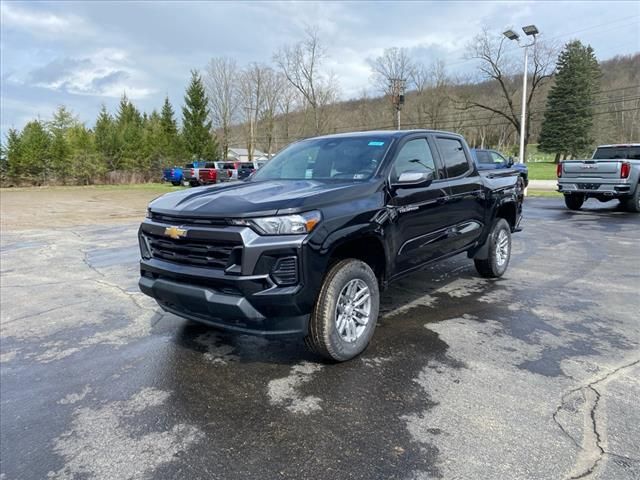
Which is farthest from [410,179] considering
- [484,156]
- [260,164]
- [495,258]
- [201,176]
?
[201,176]

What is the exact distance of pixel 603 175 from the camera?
13.0 metres

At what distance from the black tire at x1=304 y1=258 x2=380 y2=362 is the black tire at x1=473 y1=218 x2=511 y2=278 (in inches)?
113

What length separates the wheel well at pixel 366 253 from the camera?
3575mm

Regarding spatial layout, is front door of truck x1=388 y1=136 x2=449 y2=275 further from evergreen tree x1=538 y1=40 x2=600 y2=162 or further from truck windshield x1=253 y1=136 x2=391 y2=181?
evergreen tree x1=538 y1=40 x2=600 y2=162

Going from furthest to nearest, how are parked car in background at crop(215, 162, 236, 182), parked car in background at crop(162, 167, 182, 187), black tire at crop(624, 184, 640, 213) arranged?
1. parked car in background at crop(162, 167, 182, 187)
2. parked car in background at crop(215, 162, 236, 182)
3. black tire at crop(624, 184, 640, 213)

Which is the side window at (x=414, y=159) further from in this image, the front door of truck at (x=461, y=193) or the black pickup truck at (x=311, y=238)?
the front door of truck at (x=461, y=193)

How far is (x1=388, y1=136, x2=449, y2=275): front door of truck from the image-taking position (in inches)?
161

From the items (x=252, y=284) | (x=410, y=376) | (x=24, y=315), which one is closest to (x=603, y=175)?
(x=410, y=376)

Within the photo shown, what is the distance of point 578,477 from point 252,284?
2125mm

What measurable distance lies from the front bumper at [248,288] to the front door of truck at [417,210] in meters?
1.21

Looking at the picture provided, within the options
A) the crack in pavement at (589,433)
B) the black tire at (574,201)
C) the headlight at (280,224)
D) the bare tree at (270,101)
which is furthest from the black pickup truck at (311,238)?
the bare tree at (270,101)

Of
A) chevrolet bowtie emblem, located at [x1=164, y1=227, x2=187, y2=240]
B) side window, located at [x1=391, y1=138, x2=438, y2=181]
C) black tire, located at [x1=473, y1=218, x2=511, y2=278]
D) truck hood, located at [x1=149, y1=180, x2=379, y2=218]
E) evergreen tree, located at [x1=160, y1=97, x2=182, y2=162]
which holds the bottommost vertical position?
black tire, located at [x1=473, y1=218, x2=511, y2=278]

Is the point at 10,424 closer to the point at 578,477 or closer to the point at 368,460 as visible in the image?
the point at 368,460

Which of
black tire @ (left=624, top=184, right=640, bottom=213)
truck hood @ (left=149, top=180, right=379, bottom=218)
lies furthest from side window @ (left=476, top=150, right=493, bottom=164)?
truck hood @ (left=149, top=180, right=379, bottom=218)
